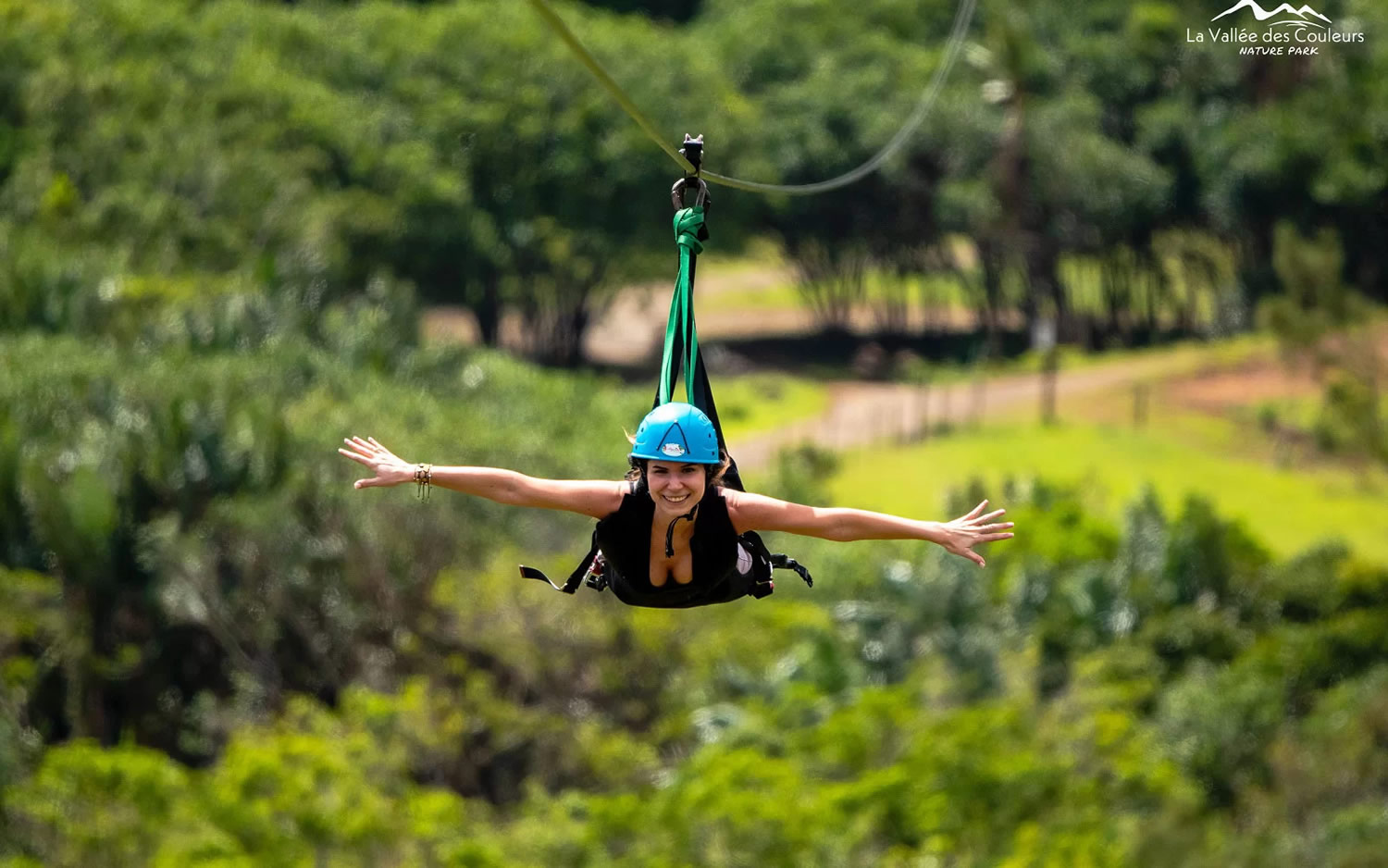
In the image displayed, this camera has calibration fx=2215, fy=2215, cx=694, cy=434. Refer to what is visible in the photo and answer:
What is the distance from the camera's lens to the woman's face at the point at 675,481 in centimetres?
798

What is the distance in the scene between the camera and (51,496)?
25.7 m

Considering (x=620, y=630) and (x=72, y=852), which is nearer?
(x=72, y=852)

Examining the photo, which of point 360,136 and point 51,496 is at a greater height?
point 360,136

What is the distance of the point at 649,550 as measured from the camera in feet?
27.2

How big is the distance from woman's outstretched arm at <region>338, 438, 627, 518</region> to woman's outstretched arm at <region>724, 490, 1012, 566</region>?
0.60 m

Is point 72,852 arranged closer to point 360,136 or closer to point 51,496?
point 51,496

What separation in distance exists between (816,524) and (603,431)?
27.3m

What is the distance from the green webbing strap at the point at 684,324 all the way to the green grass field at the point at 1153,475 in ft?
81.1

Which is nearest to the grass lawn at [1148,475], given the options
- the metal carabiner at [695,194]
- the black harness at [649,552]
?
the metal carabiner at [695,194]

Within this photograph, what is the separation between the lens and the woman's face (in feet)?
26.2

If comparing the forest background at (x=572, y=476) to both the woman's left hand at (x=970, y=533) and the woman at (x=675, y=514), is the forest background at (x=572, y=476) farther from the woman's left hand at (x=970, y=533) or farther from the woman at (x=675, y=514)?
the woman's left hand at (x=970, y=533)

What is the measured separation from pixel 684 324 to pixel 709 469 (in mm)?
870

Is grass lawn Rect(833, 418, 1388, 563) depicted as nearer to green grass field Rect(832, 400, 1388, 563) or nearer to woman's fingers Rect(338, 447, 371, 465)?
green grass field Rect(832, 400, 1388, 563)

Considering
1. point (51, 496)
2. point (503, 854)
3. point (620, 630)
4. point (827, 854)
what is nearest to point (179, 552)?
point (51, 496)
